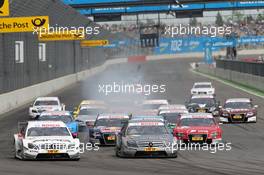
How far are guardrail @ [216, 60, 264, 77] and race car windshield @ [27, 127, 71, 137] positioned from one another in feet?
133

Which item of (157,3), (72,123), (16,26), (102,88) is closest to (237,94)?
(157,3)

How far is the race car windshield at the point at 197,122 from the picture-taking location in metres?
25.4

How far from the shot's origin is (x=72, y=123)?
28547 mm

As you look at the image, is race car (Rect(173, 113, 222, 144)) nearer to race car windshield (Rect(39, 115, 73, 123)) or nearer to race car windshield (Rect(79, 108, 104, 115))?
race car windshield (Rect(39, 115, 73, 123))

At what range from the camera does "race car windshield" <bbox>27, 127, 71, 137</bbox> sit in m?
21.1

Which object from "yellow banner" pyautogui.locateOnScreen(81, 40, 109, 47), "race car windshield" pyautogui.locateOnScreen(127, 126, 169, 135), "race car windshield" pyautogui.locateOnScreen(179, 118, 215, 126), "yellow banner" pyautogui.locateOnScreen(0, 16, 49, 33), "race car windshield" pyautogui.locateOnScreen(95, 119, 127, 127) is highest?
"yellow banner" pyautogui.locateOnScreen(0, 16, 49, 33)

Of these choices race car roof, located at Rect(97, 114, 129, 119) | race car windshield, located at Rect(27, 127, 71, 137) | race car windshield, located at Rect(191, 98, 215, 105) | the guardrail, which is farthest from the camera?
the guardrail

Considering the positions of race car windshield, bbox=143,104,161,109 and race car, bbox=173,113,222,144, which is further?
race car windshield, bbox=143,104,161,109

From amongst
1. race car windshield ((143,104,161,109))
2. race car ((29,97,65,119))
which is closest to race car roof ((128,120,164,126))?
race car windshield ((143,104,161,109))

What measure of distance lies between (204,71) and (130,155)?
291ft

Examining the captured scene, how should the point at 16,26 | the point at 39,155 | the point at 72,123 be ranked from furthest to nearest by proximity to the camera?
the point at 16,26, the point at 72,123, the point at 39,155

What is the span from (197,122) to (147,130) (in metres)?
3.87

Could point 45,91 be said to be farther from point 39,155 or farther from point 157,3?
point 39,155

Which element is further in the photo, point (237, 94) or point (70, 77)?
point (70, 77)
